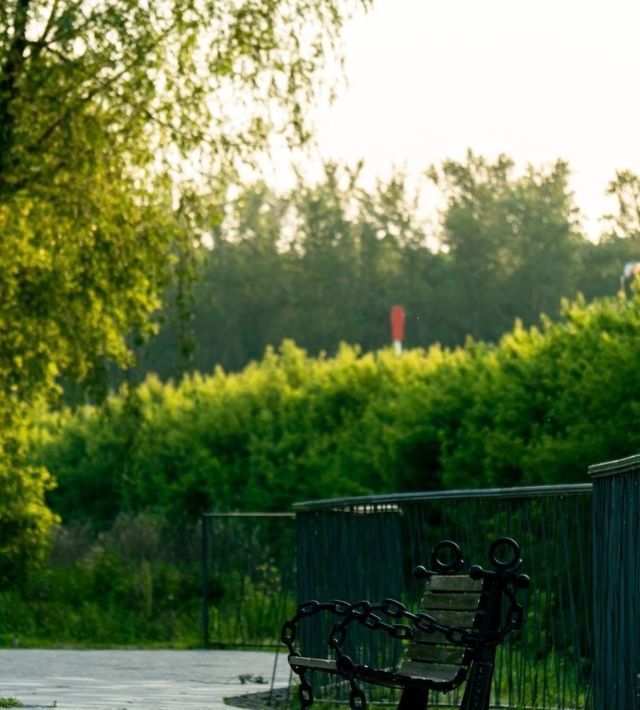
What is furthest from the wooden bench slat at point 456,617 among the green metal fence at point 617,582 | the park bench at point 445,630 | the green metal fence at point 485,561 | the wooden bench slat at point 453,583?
the green metal fence at point 485,561

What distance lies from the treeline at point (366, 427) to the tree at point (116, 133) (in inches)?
62.0

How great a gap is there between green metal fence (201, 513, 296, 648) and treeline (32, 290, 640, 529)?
1425 millimetres

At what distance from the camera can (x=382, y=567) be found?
38.6 ft

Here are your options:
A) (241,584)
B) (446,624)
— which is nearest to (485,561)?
(446,624)

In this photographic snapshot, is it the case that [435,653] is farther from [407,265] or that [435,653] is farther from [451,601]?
[407,265]

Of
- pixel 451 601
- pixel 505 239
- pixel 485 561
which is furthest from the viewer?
pixel 505 239

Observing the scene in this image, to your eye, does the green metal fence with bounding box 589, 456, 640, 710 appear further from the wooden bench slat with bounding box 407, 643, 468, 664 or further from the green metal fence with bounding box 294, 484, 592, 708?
the green metal fence with bounding box 294, 484, 592, 708

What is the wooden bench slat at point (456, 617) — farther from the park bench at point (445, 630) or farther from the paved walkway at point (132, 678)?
the paved walkway at point (132, 678)

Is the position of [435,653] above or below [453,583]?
below

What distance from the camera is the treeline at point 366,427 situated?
58.6ft

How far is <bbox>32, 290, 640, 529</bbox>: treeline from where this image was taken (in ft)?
58.6

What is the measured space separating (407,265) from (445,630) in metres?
78.2

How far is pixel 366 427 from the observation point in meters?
28.1

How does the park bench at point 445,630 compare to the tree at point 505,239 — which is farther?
the tree at point 505,239
